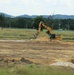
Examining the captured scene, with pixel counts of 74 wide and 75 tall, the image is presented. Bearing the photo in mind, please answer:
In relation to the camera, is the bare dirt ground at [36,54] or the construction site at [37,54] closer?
the construction site at [37,54]

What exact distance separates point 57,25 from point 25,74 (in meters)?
133

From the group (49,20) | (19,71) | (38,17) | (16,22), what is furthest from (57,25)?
(19,71)

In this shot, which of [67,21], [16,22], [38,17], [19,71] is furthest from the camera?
[67,21]

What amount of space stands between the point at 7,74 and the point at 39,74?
4.63ft

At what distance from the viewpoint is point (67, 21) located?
158m

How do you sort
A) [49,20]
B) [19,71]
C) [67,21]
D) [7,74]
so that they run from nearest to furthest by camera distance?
[7,74] → [19,71] → [49,20] → [67,21]

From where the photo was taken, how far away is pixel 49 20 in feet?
386

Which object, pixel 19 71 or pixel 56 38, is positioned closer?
pixel 19 71

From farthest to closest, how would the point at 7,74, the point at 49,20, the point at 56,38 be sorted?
the point at 49,20 → the point at 56,38 → the point at 7,74

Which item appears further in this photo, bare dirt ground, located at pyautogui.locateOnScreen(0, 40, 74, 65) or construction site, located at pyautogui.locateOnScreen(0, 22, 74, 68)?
bare dirt ground, located at pyautogui.locateOnScreen(0, 40, 74, 65)

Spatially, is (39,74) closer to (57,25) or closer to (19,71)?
(19,71)

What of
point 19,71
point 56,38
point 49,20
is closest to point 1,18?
point 49,20

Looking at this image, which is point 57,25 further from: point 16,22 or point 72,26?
point 16,22

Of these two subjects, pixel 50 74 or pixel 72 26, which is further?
pixel 72 26
